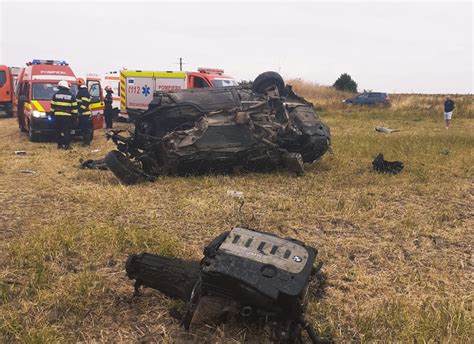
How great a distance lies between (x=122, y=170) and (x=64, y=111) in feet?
15.0

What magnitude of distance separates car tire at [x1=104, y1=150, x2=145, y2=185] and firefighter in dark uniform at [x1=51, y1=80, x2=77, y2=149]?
4219 mm

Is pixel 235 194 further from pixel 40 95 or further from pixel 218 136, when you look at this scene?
pixel 40 95

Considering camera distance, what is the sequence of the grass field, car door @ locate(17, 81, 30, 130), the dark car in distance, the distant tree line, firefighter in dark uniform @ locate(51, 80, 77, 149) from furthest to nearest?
1. the distant tree line
2. the dark car in distance
3. car door @ locate(17, 81, 30, 130)
4. firefighter in dark uniform @ locate(51, 80, 77, 149)
5. the grass field

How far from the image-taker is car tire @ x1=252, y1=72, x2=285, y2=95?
8586 millimetres

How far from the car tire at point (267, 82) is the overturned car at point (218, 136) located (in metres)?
0.53

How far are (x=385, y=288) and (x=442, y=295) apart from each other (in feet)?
1.33

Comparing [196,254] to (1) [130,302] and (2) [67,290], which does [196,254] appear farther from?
(2) [67,290]

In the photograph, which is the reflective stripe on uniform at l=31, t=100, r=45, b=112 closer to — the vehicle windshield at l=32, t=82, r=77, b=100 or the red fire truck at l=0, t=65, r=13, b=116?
the vehicle windshield at l=32, t=82, r=77, b=100

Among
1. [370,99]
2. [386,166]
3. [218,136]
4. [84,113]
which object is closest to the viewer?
[218,136]

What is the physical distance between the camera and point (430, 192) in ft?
20.5

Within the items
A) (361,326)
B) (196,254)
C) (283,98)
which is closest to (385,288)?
(361,326)

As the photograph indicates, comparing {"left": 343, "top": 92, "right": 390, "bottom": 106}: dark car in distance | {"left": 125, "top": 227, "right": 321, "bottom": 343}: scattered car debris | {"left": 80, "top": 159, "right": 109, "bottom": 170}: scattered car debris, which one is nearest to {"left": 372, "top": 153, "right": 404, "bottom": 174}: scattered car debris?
{"left": 80, "top": 159, "right": 109, "bottom": 170}: scattered car debris

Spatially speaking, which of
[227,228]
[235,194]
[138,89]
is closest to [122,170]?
[235,194]

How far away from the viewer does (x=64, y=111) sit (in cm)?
1019
